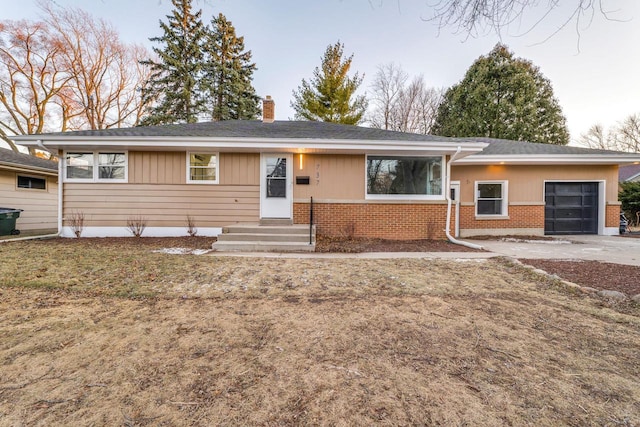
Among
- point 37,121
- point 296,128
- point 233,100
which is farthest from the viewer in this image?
point 233,100

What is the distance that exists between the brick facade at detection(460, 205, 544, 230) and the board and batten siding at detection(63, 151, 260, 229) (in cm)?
696

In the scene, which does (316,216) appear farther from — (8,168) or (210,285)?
(8,168)

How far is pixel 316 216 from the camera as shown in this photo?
762 cm

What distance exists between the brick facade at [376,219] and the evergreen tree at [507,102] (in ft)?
48.4

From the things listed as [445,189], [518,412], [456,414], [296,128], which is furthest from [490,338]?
[296,128]

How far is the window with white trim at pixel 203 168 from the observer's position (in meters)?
7.70

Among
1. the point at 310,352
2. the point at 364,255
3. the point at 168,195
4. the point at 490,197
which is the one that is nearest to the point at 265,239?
the point at 364,255

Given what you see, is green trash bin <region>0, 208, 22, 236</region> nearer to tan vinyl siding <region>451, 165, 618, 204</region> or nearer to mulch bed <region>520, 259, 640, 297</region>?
mulch bed <region>520, 259, 640, 297</region>

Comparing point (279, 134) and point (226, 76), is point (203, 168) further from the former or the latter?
point (226, 76)

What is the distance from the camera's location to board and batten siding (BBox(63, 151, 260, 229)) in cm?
761

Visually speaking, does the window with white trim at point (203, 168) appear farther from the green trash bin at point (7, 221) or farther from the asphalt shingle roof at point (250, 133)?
the green trash bin at point (7, 221)

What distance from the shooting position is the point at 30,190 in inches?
416

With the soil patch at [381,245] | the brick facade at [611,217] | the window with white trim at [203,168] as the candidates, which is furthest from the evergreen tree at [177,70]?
the brick facade at [611,217]

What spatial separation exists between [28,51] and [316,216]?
22.4 metres
